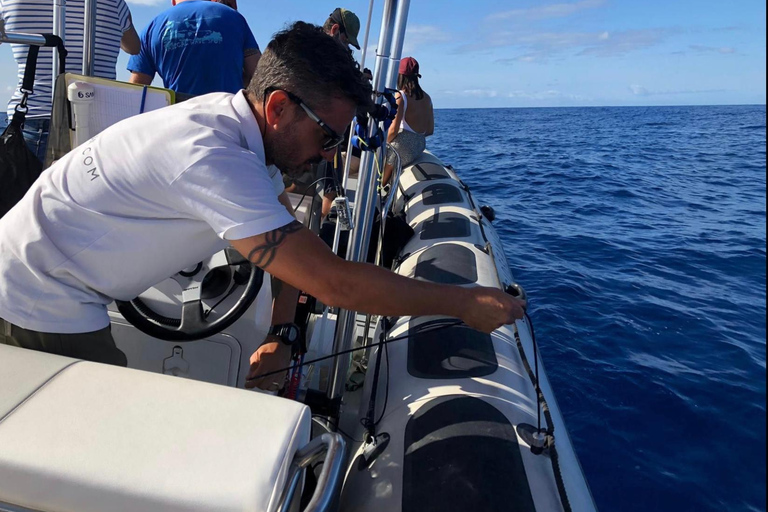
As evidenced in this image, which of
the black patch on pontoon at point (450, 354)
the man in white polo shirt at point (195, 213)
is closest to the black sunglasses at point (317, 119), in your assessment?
the man in white polo shirt at point (195, 213)

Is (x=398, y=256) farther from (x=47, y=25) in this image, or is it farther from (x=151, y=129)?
(x=151, y=129)

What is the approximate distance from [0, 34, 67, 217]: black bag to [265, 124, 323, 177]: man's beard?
56.1 inches

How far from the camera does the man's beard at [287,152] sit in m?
1.36

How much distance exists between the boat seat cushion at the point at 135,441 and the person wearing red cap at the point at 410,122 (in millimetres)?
3914

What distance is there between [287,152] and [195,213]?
296mm

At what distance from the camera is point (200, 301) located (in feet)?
5.76

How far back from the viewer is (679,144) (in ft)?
59.0

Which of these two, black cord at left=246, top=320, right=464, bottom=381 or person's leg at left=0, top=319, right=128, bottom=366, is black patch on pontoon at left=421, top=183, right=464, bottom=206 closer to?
black cord at left=246, top=320, right=464, bottom=381

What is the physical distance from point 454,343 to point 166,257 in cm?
109

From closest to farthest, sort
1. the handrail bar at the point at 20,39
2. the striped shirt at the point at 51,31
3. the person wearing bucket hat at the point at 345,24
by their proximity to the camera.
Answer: the handrail bar at the point at 20,39 → the striped shirt at the point at 51,31 → the person wearing bucket hat at the point at 345,24

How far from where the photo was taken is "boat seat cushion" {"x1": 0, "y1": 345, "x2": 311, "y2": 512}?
958 mm

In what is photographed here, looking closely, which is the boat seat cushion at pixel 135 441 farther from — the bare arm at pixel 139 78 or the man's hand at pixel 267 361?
the bare arm at pixel 139 78

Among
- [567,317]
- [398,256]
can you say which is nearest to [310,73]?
[398,256]

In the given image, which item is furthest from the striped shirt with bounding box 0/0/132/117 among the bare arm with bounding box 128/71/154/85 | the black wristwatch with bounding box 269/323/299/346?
the black wristwatch with bounding box 269/323/299/346
